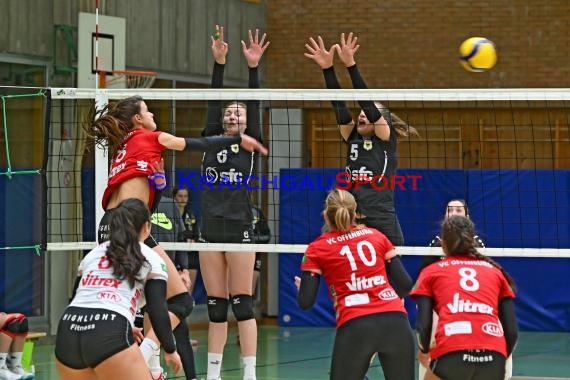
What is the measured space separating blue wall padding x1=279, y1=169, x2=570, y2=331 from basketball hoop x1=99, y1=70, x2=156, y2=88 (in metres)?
2.53

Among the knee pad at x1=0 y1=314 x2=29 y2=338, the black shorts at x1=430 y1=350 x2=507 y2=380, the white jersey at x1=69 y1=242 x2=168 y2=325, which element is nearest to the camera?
the white jersey at x1=69 y1=242 x2=168 y2=325

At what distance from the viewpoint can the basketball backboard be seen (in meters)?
13.9

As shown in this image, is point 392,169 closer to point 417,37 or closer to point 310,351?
point 310,351

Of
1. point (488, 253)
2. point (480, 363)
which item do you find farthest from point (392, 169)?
point (480, 363)

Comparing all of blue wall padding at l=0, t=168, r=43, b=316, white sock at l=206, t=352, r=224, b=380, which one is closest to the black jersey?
white sock at l=206, t=352, r=224, b=380

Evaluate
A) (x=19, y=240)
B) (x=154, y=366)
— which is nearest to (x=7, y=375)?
(x=154, y=366)

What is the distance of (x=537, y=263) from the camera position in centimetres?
→ 1590

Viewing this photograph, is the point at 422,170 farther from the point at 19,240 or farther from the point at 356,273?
the point at 356,273

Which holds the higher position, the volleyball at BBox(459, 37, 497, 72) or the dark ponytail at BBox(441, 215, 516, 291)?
the volleyball at BBox(459, 37, 497, 72)

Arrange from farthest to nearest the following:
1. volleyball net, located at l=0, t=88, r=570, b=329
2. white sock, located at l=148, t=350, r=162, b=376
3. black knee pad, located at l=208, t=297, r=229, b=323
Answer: volleyball net, located at l=0, t=88, r=570, b=329 < black knee pad, located at l=208, t=297, r=229, b=323 < white sock, located at l=148, t=350, r=162, b=376

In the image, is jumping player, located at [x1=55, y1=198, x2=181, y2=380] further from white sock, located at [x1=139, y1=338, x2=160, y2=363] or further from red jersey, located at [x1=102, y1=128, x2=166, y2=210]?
red jersey, located at [x1=102, y1=128, x2=166, y2=210]

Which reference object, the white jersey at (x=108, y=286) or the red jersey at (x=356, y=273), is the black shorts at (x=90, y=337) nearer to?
the white jersey at (x=108, y=286)

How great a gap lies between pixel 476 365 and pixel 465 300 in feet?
1.18

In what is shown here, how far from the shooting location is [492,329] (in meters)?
6.21
